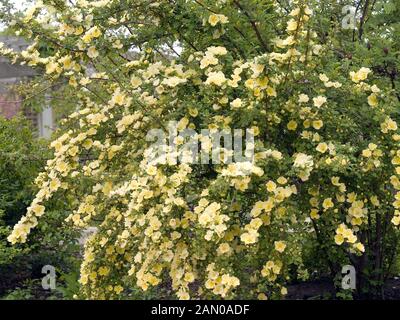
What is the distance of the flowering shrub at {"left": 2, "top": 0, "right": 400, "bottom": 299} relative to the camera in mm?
2582

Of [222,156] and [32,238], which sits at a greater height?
[222,156]

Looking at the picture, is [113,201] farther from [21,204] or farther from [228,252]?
[21,204]

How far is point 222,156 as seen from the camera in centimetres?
259

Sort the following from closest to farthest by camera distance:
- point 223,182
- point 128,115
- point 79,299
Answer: point 223,182 → point 128,115 → point 79,299

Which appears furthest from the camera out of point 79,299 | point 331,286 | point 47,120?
point 47,120

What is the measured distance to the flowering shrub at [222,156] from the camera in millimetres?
2582

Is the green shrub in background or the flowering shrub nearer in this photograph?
the flowering shrub

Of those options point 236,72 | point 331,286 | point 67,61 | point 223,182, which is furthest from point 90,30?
point 331,286

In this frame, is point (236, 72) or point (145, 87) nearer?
point (236, 72)

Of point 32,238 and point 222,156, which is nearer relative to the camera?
point 222,156

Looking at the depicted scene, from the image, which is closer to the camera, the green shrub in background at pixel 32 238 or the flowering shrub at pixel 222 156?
the flowering shrub at pixel 222 156

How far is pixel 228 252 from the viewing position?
2.53 meters

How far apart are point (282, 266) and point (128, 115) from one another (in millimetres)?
1039

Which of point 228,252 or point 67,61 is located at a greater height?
point 67,61
